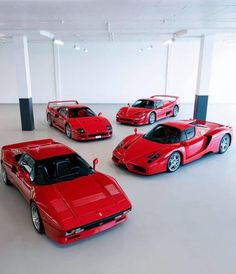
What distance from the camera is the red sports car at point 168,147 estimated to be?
5082mm

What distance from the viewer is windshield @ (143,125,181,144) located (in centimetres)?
548

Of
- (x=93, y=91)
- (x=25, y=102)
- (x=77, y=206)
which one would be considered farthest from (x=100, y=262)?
(x=93, y=91)

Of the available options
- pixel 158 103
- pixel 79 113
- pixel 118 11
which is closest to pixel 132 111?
pixel 158 103

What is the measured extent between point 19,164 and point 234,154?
5.33 metres

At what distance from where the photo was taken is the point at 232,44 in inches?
→ 577

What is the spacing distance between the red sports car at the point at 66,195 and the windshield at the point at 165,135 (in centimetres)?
220

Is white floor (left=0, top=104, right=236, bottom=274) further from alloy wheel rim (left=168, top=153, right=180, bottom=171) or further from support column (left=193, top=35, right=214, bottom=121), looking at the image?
support column (left=193, top=35, right=214, bottom=121)

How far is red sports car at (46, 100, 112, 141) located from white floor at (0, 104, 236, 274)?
7.63 ft

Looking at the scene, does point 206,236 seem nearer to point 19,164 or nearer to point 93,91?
point 19,164

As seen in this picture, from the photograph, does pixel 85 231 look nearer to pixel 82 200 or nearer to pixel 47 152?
pixel 82 200

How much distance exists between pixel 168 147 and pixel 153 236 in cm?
231

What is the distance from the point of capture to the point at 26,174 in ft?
12.2

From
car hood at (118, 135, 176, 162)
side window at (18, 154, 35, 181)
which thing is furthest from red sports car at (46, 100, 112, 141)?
side window at (18, 154, 35, 181)

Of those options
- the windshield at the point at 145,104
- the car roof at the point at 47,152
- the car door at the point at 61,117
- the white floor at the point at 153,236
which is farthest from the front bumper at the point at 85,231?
the windshield at the point at 145,104
